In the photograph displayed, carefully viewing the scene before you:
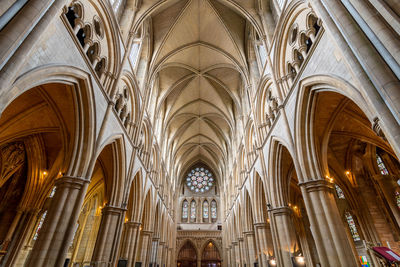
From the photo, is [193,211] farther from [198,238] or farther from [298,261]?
[298,261]

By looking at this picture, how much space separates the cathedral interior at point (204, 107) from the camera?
4.75 meters

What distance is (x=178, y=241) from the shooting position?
29703 millimetres

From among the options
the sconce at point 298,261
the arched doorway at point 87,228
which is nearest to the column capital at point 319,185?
the sconce at point 298,261

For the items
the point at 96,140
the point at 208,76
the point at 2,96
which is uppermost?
the point at 208,76

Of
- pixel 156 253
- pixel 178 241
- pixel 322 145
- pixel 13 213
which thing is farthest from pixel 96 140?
pixel 178 241

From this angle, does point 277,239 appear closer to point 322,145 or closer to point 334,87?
point 322,145

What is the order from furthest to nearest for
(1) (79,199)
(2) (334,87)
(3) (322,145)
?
1. (3) (322,145)
2. (1) (79,199)
3. (2) (334,87)

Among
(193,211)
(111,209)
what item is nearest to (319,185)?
(111,209)

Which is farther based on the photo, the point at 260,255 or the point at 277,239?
the point at 260,255

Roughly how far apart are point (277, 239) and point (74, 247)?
57.4 feet

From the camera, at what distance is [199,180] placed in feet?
113

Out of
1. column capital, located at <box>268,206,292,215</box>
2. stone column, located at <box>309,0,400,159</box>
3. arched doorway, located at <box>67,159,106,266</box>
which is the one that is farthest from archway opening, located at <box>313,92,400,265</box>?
arched doorway, located at <box>67,159,106,266</box>

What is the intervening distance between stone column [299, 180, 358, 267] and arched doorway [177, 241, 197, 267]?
26.2 meters

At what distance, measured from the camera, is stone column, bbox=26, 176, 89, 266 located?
230 inches
